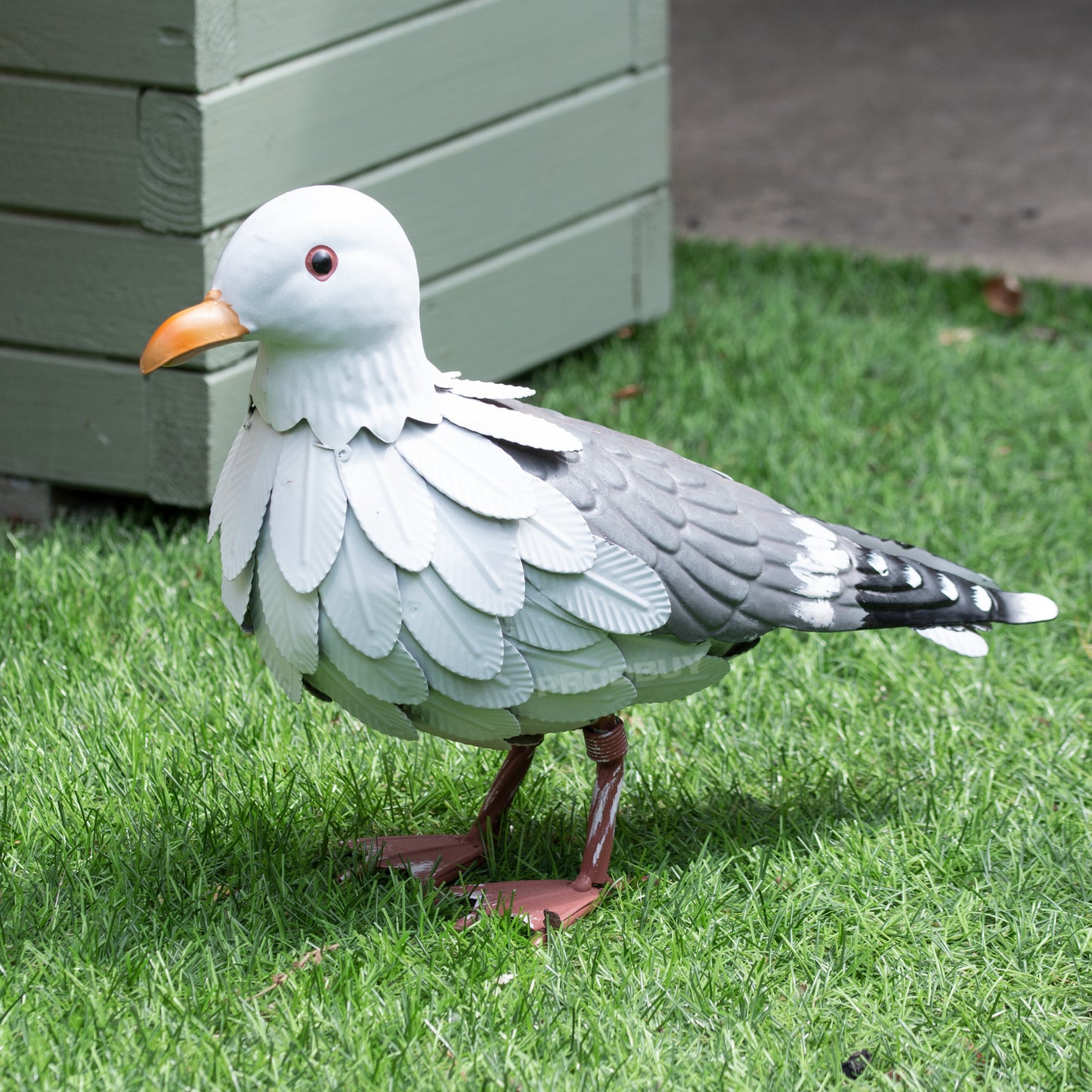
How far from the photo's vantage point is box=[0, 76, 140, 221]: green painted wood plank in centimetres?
332

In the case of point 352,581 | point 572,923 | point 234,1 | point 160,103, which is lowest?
point 572,923

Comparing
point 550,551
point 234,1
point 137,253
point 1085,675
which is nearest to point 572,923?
point 550,551

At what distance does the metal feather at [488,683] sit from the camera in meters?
2.01

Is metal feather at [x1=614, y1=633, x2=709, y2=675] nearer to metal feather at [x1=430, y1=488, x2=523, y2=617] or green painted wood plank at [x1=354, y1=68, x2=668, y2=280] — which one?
metal feather at [x1=430, y1=488, x2=523, y2=617]

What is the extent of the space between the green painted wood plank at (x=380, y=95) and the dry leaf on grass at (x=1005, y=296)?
1552mm

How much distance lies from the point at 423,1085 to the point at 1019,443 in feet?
9.23

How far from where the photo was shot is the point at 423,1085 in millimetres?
1911

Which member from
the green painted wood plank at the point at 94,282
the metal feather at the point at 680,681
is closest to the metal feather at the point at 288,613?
the metal feather at the point at 680,681

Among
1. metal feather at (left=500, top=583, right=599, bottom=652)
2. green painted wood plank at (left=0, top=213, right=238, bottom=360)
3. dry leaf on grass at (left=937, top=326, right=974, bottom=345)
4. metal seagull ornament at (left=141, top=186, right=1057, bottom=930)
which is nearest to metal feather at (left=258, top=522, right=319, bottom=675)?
metal seagull ornament at (left=141, top=186, right=1057, bottom=930)

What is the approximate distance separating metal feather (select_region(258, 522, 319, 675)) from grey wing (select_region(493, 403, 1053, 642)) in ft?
1.14

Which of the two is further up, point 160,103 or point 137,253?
point 160,103

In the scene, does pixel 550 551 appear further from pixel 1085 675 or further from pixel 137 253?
pixel 137 253

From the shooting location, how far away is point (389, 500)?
1961 mm

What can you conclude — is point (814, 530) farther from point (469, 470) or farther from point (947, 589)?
point (469, 470)
